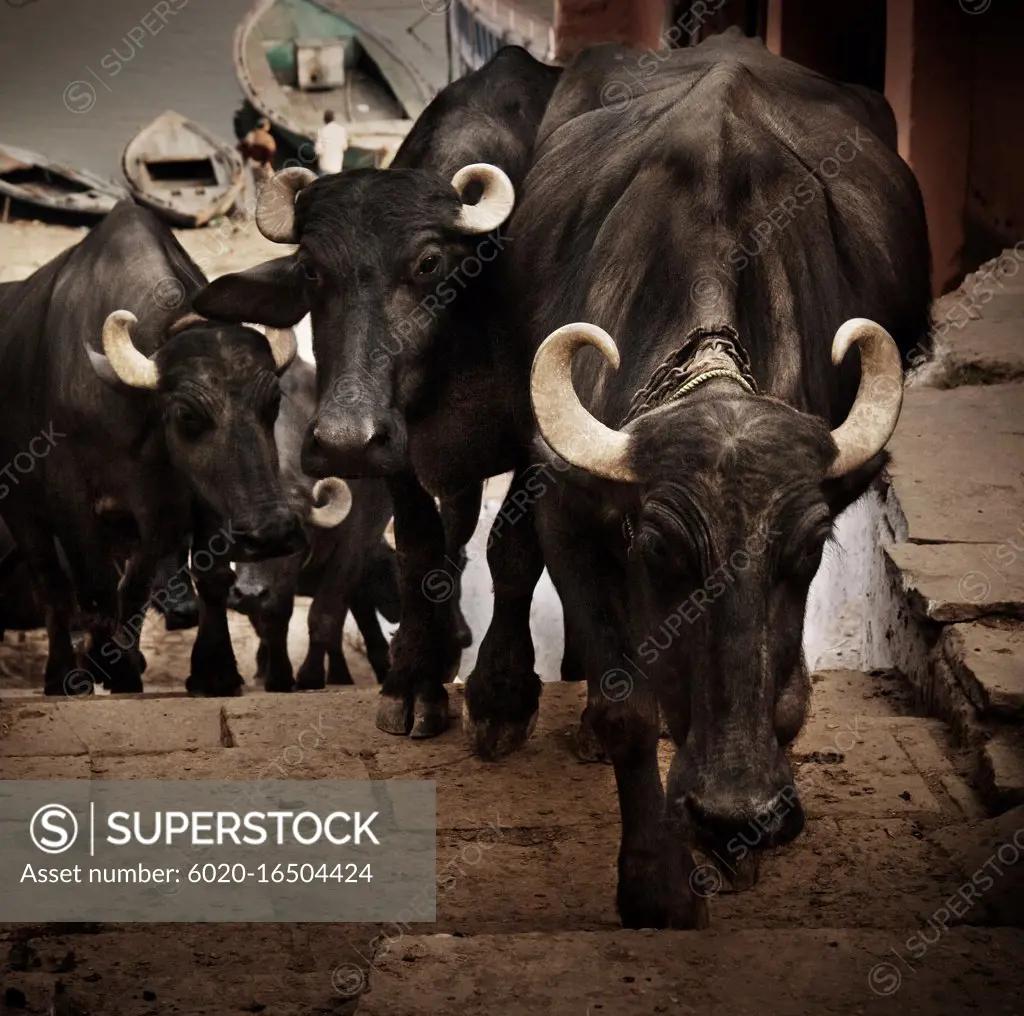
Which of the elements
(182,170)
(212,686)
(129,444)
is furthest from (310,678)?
(182,170)

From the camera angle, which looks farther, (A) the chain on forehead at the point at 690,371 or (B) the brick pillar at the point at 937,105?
(B) the brick pillar at the point at 937,105

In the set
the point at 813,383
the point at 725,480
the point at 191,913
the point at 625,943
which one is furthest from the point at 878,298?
the point at 191,913

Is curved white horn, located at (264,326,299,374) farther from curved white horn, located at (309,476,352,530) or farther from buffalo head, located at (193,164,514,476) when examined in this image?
buffalo head, located at (193,164,514,476)

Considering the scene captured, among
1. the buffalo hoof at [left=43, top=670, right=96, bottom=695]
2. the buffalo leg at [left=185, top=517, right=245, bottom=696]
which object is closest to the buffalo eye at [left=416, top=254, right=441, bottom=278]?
the buffalo leg at [left=185, top=517, right=245, bottom=696]

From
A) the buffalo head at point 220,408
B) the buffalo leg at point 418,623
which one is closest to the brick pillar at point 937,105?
the buffalo head at point 220,408

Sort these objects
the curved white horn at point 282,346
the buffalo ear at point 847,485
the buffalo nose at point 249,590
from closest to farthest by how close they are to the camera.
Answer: the buffalo ear at point 847,485, the curved white horn at point 282,346, the buffalo nose at point 249,590

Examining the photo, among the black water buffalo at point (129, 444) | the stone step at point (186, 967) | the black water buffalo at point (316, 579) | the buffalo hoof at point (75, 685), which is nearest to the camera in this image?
the stone step at point (186, 967)

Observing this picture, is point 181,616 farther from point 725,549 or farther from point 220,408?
point 725,549

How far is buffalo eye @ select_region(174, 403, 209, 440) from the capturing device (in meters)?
7.21

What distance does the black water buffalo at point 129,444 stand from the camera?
23.6 feet

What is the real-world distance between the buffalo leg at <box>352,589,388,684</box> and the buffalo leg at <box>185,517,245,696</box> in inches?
86.7

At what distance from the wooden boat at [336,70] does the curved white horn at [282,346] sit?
35.6 ft

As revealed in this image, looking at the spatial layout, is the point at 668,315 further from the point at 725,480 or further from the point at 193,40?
the point at 193,40

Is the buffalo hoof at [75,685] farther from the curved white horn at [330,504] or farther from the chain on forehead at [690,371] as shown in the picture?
the chain on forehead at [690,371]
